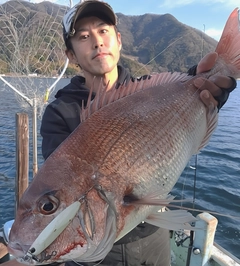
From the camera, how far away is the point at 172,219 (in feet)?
5.65

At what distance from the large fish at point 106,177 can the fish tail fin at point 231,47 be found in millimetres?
665

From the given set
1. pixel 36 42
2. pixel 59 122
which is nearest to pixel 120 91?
pixel 59 122

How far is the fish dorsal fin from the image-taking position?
1947 mm

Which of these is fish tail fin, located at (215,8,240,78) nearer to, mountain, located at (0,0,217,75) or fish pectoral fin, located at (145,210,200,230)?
fish pectoral fin, located at (145,210,200,230)

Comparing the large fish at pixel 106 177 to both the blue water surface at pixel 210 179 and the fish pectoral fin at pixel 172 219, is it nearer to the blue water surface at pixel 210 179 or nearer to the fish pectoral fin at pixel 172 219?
the fish pectoral fin at pixel 172 219

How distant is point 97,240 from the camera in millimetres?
1538

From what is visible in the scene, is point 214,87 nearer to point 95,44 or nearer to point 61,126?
point 95,44

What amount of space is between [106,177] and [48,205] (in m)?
0.35

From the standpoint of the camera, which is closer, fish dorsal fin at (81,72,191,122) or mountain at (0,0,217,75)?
fish dorsal fin at (81,72,191,122)

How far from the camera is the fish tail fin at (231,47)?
8.09ft

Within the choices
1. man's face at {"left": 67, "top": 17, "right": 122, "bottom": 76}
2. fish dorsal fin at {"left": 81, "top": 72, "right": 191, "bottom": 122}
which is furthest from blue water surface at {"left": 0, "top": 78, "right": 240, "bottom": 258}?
man's face at {"left": 67, "top": 17, "right": 122, "bottom": 76}

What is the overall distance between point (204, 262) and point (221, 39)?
9.74ft

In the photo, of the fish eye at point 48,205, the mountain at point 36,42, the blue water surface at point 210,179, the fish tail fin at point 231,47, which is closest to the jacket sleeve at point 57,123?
the fish eye at point 48,205

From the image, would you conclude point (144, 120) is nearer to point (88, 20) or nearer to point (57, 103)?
point (57, 103)
